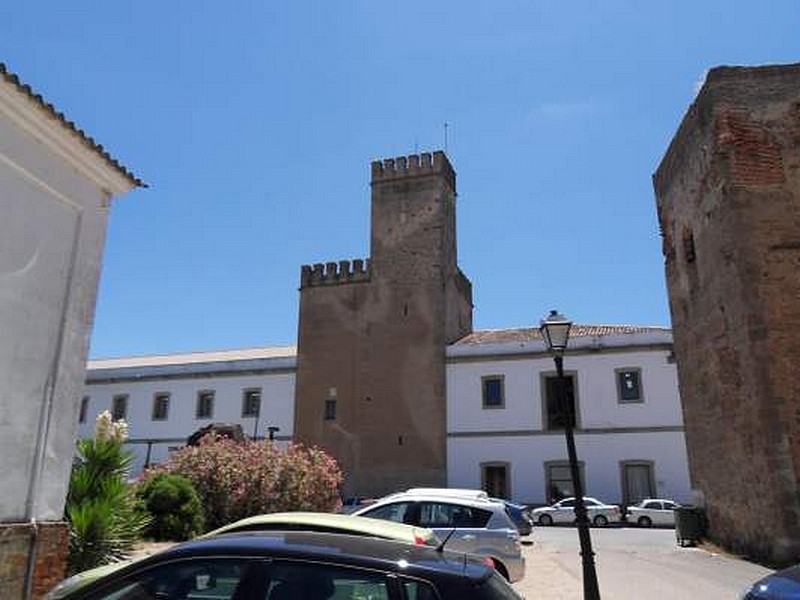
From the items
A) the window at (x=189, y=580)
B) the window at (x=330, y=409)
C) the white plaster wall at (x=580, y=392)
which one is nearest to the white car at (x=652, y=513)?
the white plaster wall at (x=580, y=392)

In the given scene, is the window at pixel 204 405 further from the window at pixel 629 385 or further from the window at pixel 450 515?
the window at pixel 450 515

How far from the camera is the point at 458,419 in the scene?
35750mm

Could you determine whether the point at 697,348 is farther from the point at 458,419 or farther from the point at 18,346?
the point at 458,419

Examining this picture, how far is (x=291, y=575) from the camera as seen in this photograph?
3250mm

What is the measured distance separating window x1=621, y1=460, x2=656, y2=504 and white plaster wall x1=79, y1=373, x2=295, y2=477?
63.3 feet

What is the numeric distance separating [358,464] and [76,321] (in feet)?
97.0

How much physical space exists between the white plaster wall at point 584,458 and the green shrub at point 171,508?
2358cm

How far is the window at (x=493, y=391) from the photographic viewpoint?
117ft

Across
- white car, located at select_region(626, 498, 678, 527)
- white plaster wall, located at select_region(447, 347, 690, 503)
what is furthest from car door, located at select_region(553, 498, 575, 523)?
white plaster wall, located at select_region(447, 347, 690, 503)

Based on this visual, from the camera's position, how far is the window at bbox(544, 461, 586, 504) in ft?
108

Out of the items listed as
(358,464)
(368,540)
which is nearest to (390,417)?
(358,464)

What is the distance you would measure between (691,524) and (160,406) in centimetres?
3632

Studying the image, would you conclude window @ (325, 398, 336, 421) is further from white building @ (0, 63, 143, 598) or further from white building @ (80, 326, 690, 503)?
white building @ (0, 63, 143, 598)

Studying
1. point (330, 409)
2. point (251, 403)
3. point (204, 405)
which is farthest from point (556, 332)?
point (204, 405)
